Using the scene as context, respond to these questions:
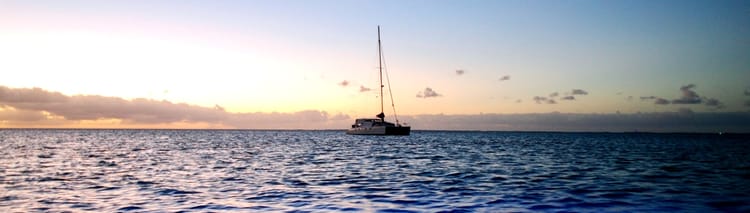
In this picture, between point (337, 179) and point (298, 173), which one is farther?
point (298, 173)

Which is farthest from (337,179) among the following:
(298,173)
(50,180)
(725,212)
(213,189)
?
(725,212)

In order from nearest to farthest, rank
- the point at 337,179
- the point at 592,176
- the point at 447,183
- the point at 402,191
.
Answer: the point at 402,191
the point at 447,183
the point at 337,179
the point at 592,176

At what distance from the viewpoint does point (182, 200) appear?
19.6 meters

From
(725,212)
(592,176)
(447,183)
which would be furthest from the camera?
(592,176)

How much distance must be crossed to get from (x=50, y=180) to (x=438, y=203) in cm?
2072

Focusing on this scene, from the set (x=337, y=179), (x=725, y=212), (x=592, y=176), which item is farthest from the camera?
(x=592, y=176)

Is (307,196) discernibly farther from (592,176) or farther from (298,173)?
(592,176)

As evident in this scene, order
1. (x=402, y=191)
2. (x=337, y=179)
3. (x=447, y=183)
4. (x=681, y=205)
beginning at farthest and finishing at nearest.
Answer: (x=337, y=179) < (x=447, y=183) < (x=402, y=191) < (x=681, y=205)

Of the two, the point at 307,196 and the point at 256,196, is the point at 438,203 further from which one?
the point at 256,196

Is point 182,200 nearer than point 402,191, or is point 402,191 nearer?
point 182,200

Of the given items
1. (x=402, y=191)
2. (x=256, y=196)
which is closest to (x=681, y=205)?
(x=402, y=191)

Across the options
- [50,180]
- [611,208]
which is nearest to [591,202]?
[611,208]

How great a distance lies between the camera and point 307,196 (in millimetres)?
20750

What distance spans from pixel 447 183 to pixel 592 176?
35.2ft
